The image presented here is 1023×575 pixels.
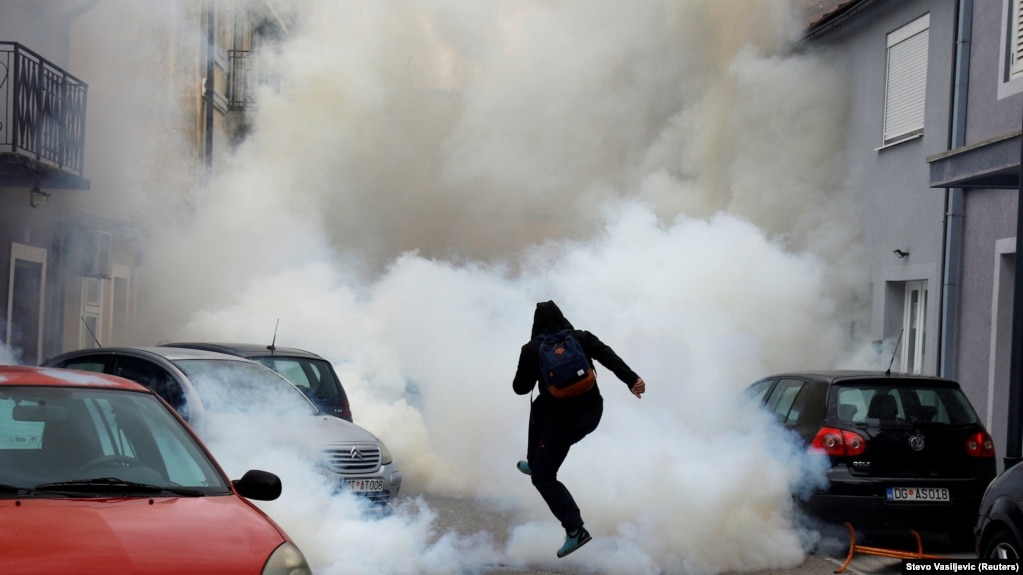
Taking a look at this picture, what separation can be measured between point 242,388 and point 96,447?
3782 millimetres

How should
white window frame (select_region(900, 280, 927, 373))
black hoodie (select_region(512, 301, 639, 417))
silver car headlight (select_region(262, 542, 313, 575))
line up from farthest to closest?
1. white window frame (select_region(900, 280, 927, 373))
2. black hoodie (select_region(512, 301, 639, 417))
3. silver car headlight (select_region(262, 542, 313, 575))

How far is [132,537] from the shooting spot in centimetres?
416

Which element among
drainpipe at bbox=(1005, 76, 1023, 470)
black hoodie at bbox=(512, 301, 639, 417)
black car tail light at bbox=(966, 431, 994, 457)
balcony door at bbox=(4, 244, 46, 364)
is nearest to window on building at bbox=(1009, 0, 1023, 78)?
drainpipe at bbox=(1005, 76, 1023, 470)

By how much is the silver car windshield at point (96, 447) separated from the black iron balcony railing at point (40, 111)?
868 centimetres

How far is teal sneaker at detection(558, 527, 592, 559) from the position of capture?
7199mm

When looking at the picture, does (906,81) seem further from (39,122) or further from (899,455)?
(39,122)

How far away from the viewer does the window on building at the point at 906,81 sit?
1402 cm

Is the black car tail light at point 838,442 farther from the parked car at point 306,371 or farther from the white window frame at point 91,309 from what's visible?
the white window frame at point 91,309

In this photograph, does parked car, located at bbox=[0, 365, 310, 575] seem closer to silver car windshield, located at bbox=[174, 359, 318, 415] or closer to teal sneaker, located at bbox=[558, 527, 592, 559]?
teal sneaker, located at bbox=[558, 527, 592, 559]

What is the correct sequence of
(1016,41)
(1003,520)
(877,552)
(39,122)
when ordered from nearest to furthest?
(1003,520) < (877,552) < (1016,41) < (39,122)

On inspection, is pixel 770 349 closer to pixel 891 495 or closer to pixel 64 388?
pixel 891 495

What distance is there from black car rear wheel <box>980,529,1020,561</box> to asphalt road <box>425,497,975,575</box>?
142 centimetres

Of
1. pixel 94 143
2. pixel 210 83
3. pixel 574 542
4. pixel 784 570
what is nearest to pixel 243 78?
pixel 210 83

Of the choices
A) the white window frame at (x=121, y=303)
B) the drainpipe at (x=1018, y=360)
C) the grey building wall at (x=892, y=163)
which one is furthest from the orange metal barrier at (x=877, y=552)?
the white window frame at (x=121, y=303)
